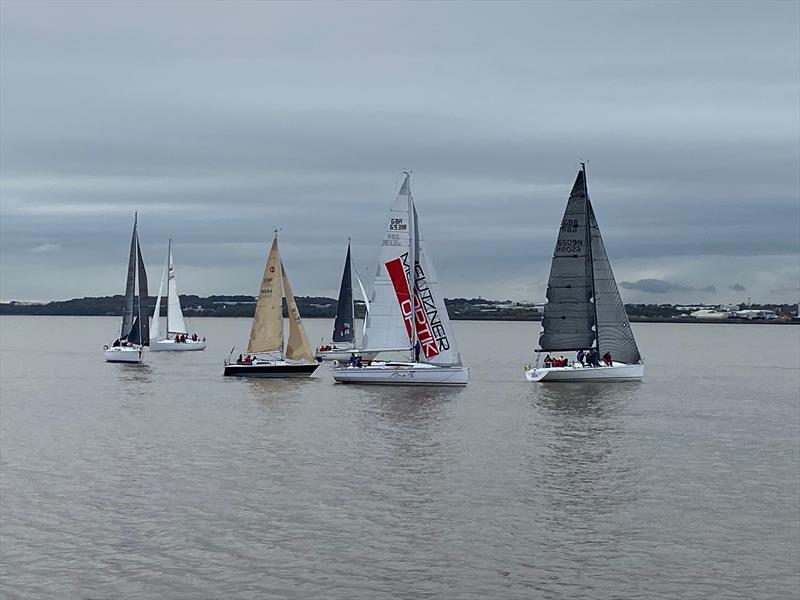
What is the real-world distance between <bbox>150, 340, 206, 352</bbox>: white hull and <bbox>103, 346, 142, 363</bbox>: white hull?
40.6 feet

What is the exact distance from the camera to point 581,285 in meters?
47.6

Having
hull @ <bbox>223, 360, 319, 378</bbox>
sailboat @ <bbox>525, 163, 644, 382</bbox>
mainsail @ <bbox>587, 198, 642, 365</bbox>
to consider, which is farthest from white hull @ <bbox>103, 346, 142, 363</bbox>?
mainsail @ <bbox>587, 198, 642, 365</bbox>

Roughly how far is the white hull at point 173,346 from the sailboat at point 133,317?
9318 millimetres

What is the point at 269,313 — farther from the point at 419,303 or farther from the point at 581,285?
the point at 581,285

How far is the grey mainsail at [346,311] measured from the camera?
66125 millimetres

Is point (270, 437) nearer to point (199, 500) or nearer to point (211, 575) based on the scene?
point (199, 500)

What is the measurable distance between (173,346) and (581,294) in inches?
1558

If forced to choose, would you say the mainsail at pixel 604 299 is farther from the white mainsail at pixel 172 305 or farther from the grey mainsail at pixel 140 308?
the white mainsail at pixel 172 305

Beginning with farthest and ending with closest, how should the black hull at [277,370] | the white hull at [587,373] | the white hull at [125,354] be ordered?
the white hull at [125,354]
the black hull at [277,370]
the white hull at [587,373]

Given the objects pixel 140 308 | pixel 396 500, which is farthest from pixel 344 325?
pixel 396 500

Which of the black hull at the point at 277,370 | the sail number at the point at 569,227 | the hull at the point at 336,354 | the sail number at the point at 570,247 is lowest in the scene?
the black hull at the point at 277,370

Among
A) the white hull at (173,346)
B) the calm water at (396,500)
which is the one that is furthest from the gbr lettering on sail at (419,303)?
the white hull at (173,346)

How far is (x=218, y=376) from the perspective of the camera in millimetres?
55062

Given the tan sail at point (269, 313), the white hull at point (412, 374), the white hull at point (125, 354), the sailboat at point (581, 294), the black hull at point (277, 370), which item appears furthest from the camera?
the white hull at point (125, 354)
